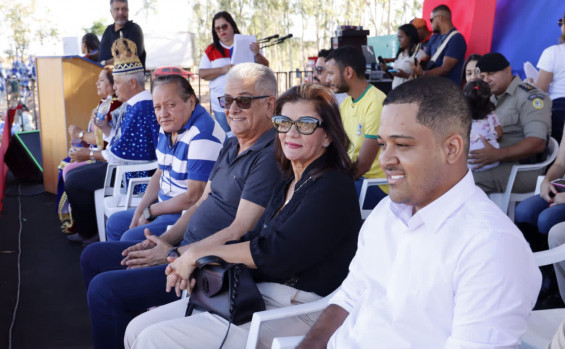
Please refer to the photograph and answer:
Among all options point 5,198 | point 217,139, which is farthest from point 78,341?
point 5,198

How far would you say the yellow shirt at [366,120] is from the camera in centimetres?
360

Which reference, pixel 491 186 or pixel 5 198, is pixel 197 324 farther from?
pixel 5 198

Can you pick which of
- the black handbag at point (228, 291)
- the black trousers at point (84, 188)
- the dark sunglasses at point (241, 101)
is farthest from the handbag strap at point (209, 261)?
the black trousers at point (84, 188)

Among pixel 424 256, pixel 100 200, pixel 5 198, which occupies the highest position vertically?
pixel 424 256

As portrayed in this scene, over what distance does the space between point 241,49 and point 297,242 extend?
3940 mm

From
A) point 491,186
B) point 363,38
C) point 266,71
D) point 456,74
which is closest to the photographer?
point 266,71

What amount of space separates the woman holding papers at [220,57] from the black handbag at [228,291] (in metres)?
3.77

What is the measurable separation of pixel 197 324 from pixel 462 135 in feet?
3.78

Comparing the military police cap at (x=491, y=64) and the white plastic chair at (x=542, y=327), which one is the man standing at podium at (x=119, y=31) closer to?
the military police cap at (x=491, y=64)

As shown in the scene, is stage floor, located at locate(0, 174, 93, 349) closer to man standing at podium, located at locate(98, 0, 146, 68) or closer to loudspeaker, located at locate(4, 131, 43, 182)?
loudspeaker, located at locate(4, 131, 43, 182)

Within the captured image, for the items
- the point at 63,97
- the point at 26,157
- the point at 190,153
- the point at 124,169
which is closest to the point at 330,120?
the point at 190,153

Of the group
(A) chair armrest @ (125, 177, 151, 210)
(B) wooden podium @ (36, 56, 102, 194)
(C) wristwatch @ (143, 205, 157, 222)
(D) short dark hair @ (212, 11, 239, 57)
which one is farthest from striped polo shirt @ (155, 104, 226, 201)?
(B) wooden podium @ (36, 56, 102, 194)

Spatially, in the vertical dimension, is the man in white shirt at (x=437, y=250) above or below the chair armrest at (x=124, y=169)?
above

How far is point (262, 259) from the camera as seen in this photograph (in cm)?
197
